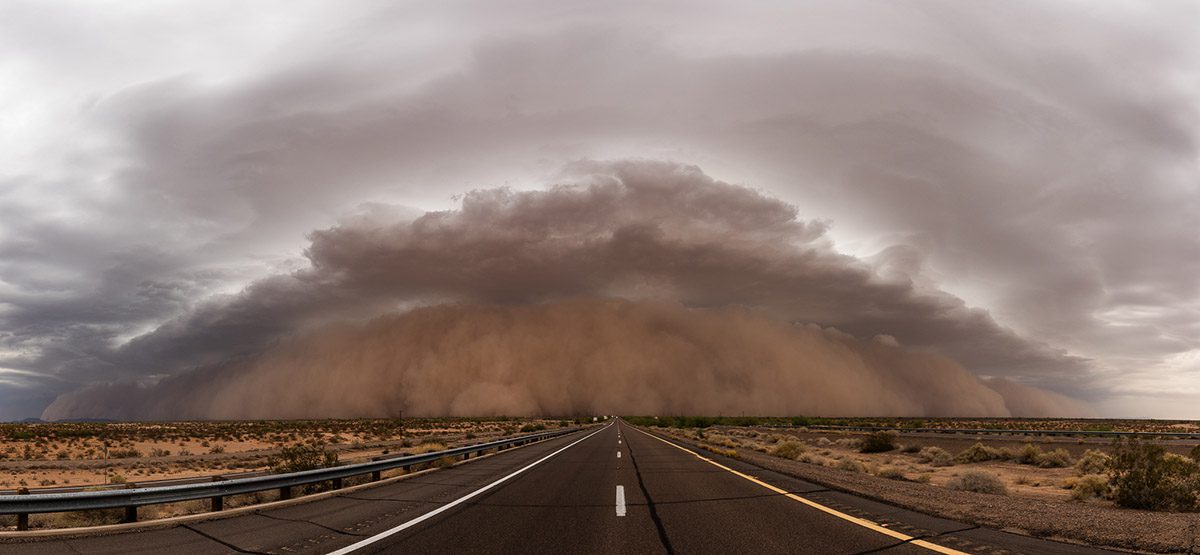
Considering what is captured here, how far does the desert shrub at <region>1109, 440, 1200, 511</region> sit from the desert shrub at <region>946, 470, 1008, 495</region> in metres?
2.01

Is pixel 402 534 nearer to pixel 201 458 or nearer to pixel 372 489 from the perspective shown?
pixel 372 489

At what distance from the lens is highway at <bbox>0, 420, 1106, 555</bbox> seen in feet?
22.2

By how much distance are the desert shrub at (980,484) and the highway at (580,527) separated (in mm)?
4004

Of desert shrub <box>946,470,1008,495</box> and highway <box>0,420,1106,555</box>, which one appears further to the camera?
desert shrub <box>946,470,1008,495</box>

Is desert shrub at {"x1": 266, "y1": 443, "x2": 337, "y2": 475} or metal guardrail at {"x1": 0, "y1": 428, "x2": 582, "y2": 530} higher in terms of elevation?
metal guardrail at {"x1": 0, "y1": 428, "x2": 582, "y2": 530}

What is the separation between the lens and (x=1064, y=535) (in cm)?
713

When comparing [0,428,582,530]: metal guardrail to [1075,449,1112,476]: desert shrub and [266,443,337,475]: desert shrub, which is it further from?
[1075,449,1112,476]: desert shrub

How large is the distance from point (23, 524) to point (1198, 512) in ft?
61.5

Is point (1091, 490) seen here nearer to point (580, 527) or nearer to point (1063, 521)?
point (1063, 521)

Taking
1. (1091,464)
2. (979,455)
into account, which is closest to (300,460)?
(1091,464)

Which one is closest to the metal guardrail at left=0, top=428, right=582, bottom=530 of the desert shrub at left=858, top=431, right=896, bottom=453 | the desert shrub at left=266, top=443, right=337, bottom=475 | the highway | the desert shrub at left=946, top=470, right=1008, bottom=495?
the highway

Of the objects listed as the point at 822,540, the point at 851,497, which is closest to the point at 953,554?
the point at 822,540

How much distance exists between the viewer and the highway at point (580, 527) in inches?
267

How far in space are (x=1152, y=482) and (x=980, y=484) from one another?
302 cm
